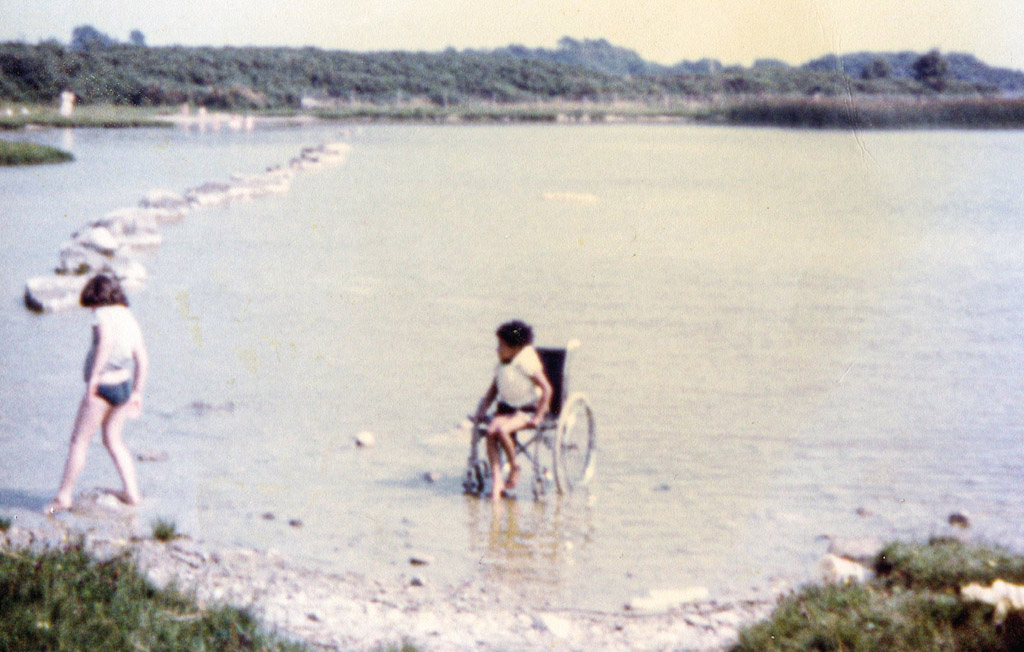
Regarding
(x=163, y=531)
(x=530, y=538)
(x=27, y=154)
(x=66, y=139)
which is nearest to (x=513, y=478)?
(x=530, y=538)

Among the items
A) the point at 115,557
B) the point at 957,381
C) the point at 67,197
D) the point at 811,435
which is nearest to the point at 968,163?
the point at 67,197

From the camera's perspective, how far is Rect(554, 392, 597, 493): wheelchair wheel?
6.71m

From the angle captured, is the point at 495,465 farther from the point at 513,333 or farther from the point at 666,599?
the point at 666,599

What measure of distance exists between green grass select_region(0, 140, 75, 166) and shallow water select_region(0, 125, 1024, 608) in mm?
3941

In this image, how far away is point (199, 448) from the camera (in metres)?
7.66

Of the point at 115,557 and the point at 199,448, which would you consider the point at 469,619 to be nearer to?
the point at 115,557

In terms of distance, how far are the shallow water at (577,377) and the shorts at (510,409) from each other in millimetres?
524

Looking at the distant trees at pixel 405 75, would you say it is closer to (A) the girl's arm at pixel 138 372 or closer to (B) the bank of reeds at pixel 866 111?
(B) the bank of reeds at pixel 866 111

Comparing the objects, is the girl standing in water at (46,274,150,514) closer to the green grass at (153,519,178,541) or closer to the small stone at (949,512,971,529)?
the green grass at (153,519,178,541)

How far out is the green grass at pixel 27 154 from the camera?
27273 millimetres

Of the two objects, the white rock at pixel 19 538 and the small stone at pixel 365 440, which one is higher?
the white rock at pixel 19 538

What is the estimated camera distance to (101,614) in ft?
13.5

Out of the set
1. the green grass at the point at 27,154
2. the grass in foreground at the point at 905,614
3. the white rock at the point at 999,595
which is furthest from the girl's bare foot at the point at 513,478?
the green grass at the point at 27,154

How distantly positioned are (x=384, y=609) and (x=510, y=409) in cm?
196
